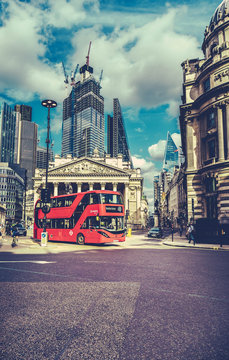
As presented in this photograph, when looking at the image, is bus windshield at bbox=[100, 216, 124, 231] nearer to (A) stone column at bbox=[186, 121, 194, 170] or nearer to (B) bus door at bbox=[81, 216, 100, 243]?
(B) bus door at bbox=[81, 216, 100, 243]

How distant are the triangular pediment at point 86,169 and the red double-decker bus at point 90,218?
47.5 m

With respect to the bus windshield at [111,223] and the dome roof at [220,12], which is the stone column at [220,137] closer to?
the dome roof at [220,12]

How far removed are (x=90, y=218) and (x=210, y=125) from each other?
2117 centimetres

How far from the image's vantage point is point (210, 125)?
109ft

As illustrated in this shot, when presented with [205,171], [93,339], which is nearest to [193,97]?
[205,171]

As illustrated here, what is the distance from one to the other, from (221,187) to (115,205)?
13.5 metres

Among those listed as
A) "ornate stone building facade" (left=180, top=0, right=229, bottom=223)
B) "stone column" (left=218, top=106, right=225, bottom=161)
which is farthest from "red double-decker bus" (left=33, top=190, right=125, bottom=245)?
"stone column" (left=218, top=106, right=225, bottom=161)

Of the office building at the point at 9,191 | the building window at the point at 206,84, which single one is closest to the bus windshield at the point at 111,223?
the building window at the point at 206,84

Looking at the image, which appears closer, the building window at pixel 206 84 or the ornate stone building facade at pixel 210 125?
the ornate stone building facade at pixel 210 125

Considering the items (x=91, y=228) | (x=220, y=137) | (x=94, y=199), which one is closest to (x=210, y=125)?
(x=220, y=137)

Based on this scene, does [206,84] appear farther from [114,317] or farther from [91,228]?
[114,317]

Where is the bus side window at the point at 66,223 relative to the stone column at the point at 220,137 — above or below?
below

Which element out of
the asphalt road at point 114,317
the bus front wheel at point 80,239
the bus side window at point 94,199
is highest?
the bus side window at point 94,199

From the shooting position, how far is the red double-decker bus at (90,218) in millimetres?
20969
